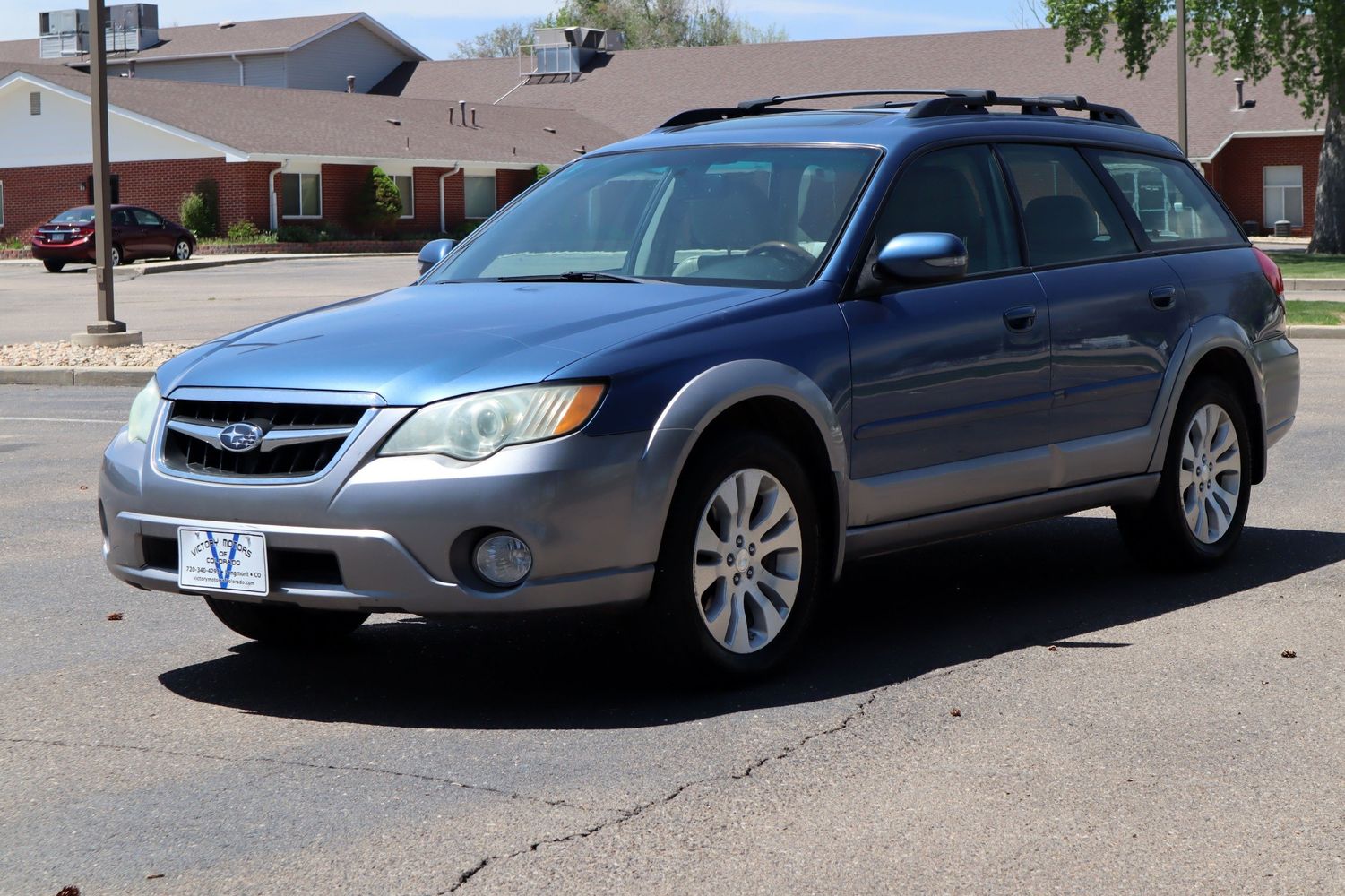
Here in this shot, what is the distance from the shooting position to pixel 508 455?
5.19 meters

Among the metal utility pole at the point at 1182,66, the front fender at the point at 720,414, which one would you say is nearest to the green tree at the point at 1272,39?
the metal utility pole at the point at 1182,66

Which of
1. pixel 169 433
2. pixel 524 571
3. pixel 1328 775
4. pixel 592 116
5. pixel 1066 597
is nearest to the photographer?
pixel 1328 775

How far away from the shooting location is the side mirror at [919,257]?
6.17 meters

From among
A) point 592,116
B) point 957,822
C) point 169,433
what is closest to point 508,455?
point 169,433

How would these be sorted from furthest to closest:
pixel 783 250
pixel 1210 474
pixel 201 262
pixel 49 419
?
1. pixel 201 262
2. pixel 49 419
3. pixel 1210 474
4. pixel 783 250

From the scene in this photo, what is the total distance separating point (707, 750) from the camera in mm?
5117

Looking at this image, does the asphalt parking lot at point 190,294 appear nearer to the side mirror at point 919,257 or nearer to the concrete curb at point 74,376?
the concrete curb at point 74,376

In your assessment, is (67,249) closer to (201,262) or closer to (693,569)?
(201,262)

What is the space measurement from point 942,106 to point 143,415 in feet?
10.6

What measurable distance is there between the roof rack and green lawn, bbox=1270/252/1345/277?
2665 centimetres

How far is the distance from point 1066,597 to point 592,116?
6458cm

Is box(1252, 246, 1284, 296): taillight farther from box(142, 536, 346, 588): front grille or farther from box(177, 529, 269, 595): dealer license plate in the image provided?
box(177, 529, 269, 595): dealer license plate

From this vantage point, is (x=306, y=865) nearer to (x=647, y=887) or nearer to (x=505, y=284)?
(x=647, y=887)

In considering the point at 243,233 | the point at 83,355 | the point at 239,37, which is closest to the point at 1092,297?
the point at 83,355
